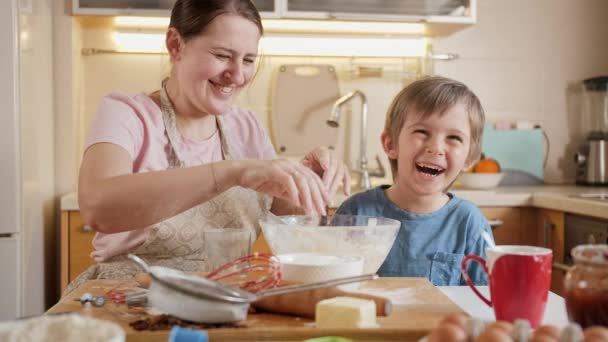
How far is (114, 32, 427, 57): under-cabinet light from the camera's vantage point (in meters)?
2.96

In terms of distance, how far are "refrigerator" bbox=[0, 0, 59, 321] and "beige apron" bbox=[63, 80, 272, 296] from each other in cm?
85

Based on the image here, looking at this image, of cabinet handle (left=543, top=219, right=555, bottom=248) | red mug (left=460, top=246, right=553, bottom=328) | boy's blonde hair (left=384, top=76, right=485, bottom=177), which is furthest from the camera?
cabinet handle (left=543, top=219, right=555, bottom=248)

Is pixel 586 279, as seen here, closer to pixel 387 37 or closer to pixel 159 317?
pixel 159 317

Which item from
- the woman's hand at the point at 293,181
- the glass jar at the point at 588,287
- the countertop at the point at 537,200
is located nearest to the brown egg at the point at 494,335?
the glass jar at the point at 588,287

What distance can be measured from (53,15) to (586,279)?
2434mm

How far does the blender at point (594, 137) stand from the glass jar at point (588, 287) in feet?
7.78

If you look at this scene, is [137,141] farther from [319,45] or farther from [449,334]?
[319,45]

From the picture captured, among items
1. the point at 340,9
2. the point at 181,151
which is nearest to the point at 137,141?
the point at 181,151

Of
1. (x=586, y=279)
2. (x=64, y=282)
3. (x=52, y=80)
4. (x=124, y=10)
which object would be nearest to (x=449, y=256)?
(x=586, y=279)

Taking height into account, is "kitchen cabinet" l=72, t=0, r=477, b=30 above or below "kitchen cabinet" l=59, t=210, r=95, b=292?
above

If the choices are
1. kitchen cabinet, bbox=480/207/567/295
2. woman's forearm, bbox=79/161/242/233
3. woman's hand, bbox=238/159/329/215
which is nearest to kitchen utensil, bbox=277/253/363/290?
woman's hand, bbox=238/159/329/215

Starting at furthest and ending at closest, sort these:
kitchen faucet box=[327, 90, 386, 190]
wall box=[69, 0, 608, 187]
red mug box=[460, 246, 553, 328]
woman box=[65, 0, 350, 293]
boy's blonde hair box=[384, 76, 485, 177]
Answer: wall box=[69, 0, 608, 187], kitchen faucet box=[327, 90, 386, 190], boy's blonde hair box=[384, 76, 485, 177], woman box=[65, 0, 350, 293], red mug box=[460, 246, 553, 328]

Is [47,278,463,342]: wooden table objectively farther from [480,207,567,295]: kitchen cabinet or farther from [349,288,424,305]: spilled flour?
[480,207,567,295]: kitchen cabinet

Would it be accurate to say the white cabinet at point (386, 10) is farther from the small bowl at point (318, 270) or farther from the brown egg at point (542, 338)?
the brown egg at point (542, 338)
